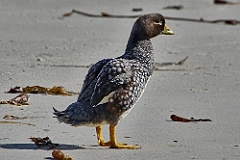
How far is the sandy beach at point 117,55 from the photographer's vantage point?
582cm

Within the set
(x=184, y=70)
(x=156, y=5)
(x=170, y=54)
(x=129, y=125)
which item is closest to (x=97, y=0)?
(x=156, y=5)

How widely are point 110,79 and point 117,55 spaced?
312cm

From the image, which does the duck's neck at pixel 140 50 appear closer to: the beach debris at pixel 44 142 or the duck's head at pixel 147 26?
the duck's head at pixel 147 26

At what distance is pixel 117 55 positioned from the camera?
8.93 metres

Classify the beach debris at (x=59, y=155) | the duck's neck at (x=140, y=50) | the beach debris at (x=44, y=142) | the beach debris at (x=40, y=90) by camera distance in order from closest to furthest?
the beach debris at (x=59, y=155) → the beach debris at (x=44, y=142) → the duck's neck at (x=140, y=50) → the beach debris at (x=40, y=90)

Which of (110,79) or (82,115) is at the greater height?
(110,79)

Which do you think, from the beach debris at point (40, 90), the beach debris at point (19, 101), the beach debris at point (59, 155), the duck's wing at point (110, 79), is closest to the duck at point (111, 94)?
the duck's wing at point (110, 79)

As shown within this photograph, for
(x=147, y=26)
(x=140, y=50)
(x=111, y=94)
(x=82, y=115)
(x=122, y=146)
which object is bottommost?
(x=122, y=146)

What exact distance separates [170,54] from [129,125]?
2.72 metres

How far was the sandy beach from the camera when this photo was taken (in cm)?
582

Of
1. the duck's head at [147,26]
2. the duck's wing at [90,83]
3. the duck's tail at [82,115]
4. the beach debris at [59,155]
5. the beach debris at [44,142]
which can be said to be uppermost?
the duck's head at [147,26]

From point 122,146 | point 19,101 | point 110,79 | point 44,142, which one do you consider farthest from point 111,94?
point 19,101

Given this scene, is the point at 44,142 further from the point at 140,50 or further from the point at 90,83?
the point at 140,50

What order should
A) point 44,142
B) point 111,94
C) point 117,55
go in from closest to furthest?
point 44,142 < point 111,94 < point 117,55
